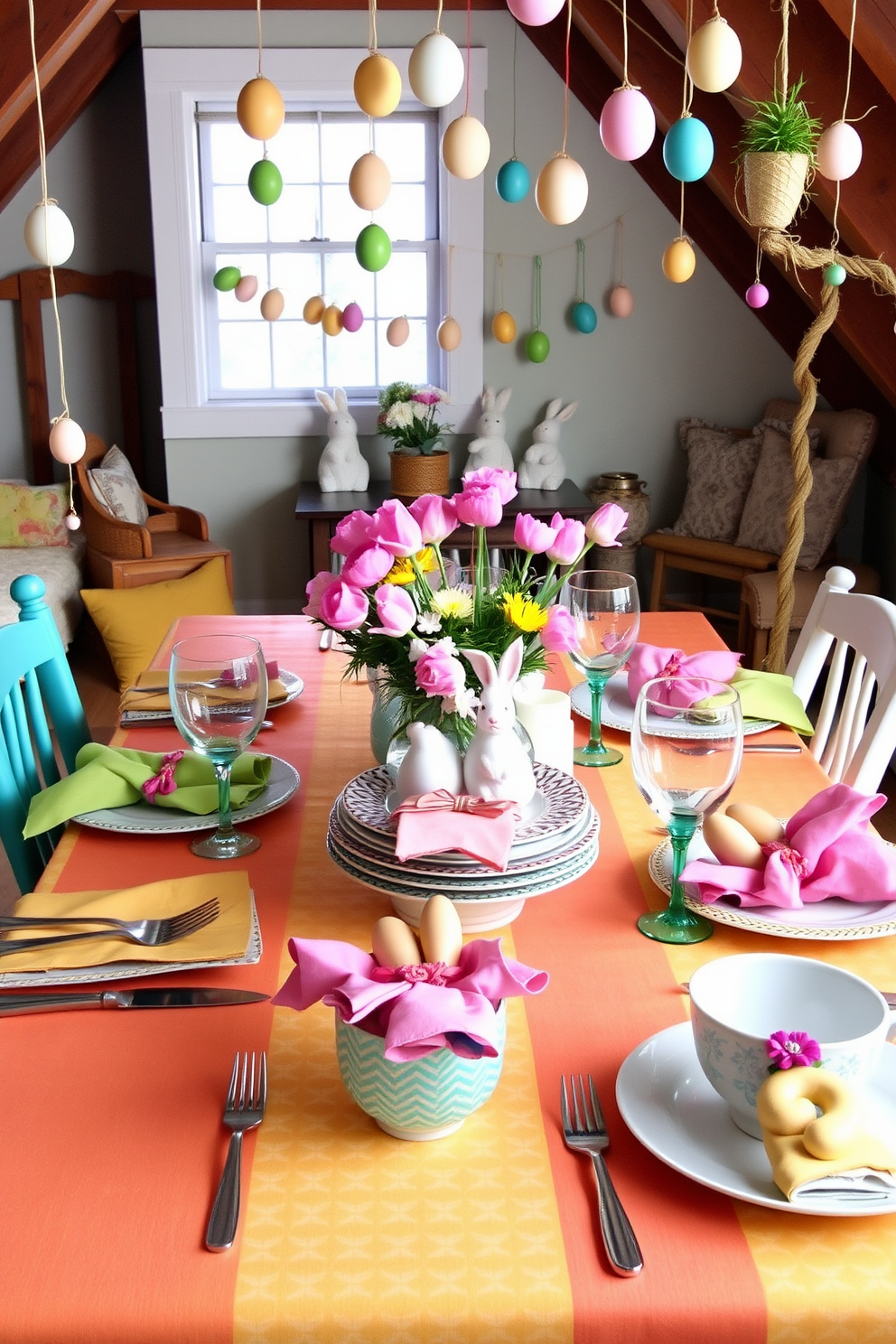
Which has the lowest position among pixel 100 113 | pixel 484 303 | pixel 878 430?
pixel 878 430

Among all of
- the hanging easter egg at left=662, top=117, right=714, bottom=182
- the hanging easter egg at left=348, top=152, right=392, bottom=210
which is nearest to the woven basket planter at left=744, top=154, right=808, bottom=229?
the hanging easter egg at left=662, top=117, right=714, bottom=182

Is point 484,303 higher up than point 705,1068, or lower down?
higher up

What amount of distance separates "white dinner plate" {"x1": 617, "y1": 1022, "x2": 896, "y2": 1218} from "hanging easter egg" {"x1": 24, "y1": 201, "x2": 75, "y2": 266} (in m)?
1.01

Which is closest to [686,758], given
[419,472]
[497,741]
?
[497,741]

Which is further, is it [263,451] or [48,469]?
[48,469]

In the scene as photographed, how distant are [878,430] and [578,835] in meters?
3.62

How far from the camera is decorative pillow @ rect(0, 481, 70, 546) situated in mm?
4809

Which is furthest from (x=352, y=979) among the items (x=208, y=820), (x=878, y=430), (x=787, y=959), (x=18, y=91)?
(x=878, y=430)

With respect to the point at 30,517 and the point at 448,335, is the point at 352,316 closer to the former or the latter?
the point at 448,335

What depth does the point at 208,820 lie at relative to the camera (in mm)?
1419

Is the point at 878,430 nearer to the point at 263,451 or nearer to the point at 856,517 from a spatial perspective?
the point at 856,517

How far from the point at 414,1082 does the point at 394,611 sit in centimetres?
43

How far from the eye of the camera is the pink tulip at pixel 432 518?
1229mm

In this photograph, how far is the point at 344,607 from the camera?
3.78ft
